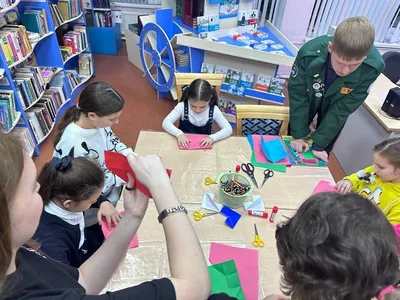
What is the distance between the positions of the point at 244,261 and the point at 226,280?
104 millimetres

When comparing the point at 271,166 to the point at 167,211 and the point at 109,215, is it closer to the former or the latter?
the point at 109,215

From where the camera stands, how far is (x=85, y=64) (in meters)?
3.72

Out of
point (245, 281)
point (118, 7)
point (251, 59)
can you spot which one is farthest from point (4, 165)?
point (118, 7)

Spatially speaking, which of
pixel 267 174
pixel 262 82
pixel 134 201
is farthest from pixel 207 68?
pixel 134 201

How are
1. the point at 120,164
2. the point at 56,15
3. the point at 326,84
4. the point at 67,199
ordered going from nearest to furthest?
the point at 120,164
the point at 67,199
the point at 326,84
the point at 56,15

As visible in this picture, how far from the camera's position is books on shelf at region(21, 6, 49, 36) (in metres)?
2.62

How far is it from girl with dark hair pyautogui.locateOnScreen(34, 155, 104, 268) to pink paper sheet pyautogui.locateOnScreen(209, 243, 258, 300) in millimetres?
531

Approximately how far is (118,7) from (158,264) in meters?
4.54

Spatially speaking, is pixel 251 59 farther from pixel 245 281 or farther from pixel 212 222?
pixel 245 281

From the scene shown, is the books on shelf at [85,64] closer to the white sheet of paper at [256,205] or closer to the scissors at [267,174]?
the scissors at [267,174]

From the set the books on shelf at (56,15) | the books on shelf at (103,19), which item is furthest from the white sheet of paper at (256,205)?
the books on shelf at (103,19)

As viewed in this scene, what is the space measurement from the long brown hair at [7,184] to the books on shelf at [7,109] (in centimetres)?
204

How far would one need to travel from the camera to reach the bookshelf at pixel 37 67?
2.27 meters

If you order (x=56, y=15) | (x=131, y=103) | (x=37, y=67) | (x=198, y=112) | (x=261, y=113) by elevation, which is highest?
(x=56, y=15)
